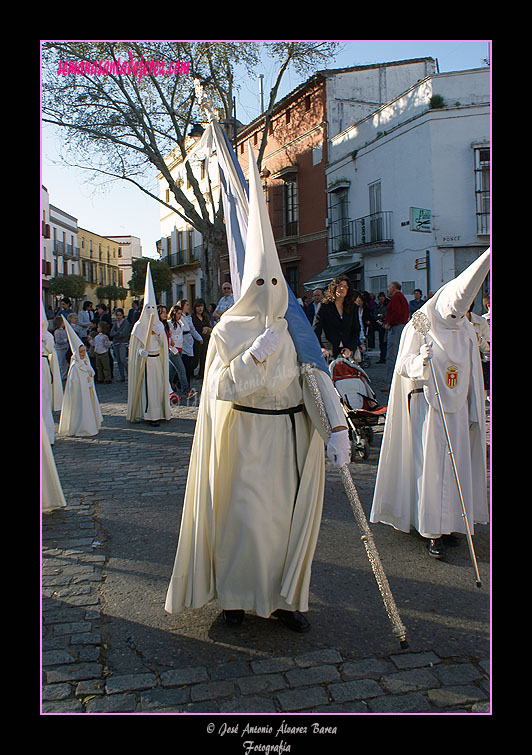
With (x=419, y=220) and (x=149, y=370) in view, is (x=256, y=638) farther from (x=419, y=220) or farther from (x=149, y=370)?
(x=419, y=220)

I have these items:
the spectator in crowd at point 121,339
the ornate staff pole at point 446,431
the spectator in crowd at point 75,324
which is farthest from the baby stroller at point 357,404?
the spectator in crowd at point 75,324

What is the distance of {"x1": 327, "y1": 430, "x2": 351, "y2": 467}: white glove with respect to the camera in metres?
3.38

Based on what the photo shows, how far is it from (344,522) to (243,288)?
2.59 meters

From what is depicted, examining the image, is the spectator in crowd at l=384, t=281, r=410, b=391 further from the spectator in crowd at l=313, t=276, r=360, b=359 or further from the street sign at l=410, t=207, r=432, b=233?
the street sign at l=410, t=207, r=432, b=233

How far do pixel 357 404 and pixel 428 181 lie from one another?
15286mm

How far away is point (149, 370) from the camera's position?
34.2 feet

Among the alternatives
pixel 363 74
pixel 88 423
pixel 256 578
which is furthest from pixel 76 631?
pixel 363 74

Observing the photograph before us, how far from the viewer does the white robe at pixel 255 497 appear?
11.5ft

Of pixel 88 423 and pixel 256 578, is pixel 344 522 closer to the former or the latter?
pixel 256 578

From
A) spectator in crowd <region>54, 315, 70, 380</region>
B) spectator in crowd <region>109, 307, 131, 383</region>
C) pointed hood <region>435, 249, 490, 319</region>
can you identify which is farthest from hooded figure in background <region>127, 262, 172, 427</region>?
pointed hood <region>435, 249, 490, 319</region>

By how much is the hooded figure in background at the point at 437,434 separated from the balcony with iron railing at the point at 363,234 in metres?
18.8

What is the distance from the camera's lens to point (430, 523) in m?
4.57

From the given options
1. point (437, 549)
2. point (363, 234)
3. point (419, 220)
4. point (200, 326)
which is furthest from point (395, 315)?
point (363, 234)

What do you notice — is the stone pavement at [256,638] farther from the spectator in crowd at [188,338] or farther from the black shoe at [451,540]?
the spectator in crowd at [188,338]
